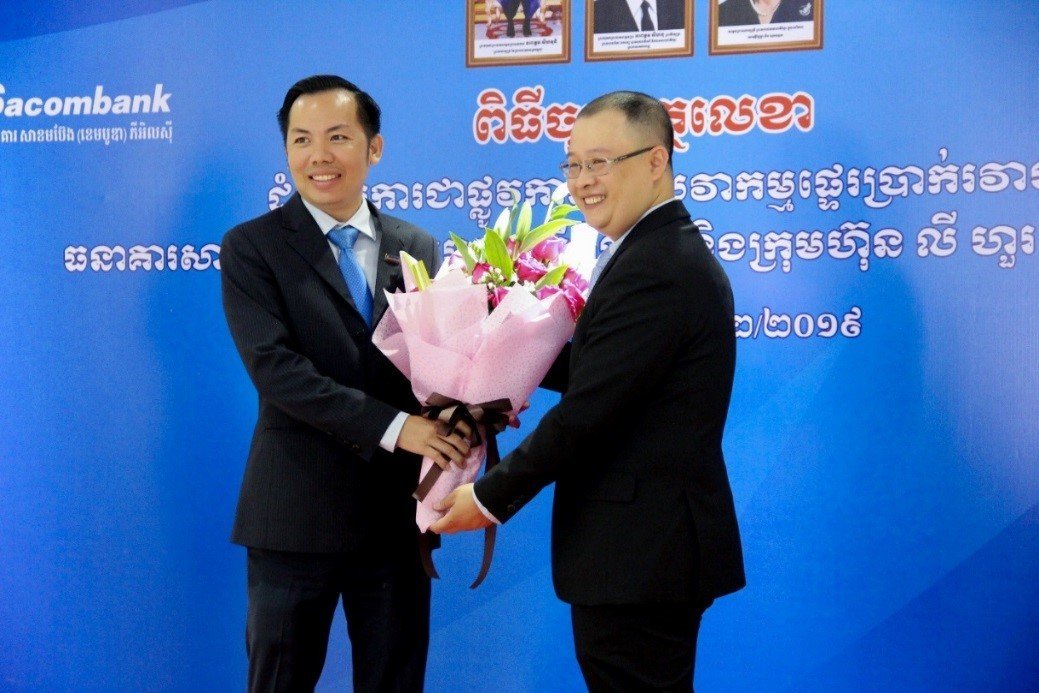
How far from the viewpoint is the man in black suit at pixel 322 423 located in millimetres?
2311

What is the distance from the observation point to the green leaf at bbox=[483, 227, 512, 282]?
214 cm

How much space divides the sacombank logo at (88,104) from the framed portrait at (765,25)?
64.5 inches

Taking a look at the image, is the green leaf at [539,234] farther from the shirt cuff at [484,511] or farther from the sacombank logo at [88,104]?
the sacombank logo at [88,104]

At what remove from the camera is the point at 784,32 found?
118 inches

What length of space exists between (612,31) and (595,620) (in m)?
1.76

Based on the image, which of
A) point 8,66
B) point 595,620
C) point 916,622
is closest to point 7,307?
point 8,66

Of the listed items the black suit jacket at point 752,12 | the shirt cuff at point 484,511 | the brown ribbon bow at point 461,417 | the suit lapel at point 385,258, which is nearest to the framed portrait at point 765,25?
the black suit jacket at point 752,12

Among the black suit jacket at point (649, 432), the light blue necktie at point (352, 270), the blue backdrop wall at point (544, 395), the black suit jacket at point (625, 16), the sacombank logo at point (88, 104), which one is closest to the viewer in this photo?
the black suit jacket at point (649, 432)

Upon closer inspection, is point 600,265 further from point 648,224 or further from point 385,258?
point 385,258

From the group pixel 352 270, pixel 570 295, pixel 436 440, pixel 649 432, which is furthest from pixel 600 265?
pixel 352 270

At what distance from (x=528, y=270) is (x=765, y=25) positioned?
127 centimetres

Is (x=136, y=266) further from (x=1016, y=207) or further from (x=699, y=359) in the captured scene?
(x=1016, y=207)

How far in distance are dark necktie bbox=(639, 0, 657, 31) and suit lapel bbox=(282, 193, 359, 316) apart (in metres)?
1.19

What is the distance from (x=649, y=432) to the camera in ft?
6.37
